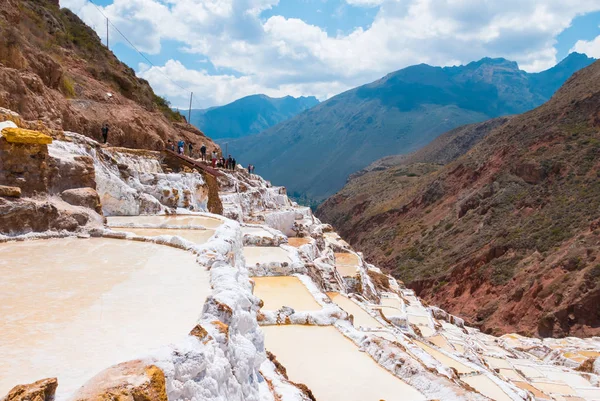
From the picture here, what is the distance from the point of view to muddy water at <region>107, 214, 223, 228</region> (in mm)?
9188

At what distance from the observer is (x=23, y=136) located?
21.7ft

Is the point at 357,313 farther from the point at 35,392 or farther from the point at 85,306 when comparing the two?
the point at 35,392

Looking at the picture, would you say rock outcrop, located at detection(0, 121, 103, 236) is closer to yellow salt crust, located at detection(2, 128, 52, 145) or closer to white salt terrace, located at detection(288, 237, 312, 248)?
yellow salt crust, located at detection(2, 128, 52, 145)

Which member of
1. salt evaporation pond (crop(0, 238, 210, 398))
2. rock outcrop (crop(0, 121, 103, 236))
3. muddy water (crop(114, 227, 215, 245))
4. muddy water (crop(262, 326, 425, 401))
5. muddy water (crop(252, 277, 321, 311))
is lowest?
muddy water (crop(262, 326, 425, 401))

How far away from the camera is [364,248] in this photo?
53.6 m

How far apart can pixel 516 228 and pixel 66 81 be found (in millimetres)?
34888

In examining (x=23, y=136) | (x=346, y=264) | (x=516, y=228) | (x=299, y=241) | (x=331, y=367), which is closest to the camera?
(x=331, y=367)

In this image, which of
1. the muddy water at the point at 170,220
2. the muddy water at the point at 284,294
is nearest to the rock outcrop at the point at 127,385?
the muddy water at the point at 284,294

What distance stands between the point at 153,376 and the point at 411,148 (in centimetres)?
18021

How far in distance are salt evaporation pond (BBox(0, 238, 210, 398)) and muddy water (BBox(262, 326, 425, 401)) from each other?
1913 mm

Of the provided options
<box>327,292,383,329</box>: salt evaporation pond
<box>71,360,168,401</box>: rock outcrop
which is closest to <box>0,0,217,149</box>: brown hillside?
<box>327,292,383,329</box>: salt evaporation pond

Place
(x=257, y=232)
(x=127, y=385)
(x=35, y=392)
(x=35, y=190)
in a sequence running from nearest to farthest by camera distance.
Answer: (x=35, y=392) → (x=127, y=385) → (x=35, y=190) → (x=257, y=232)

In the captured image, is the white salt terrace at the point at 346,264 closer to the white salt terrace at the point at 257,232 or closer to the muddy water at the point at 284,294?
the white salt terrace at the point at 257,232

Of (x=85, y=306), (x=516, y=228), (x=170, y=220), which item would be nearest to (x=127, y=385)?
(x=85, y=306)
